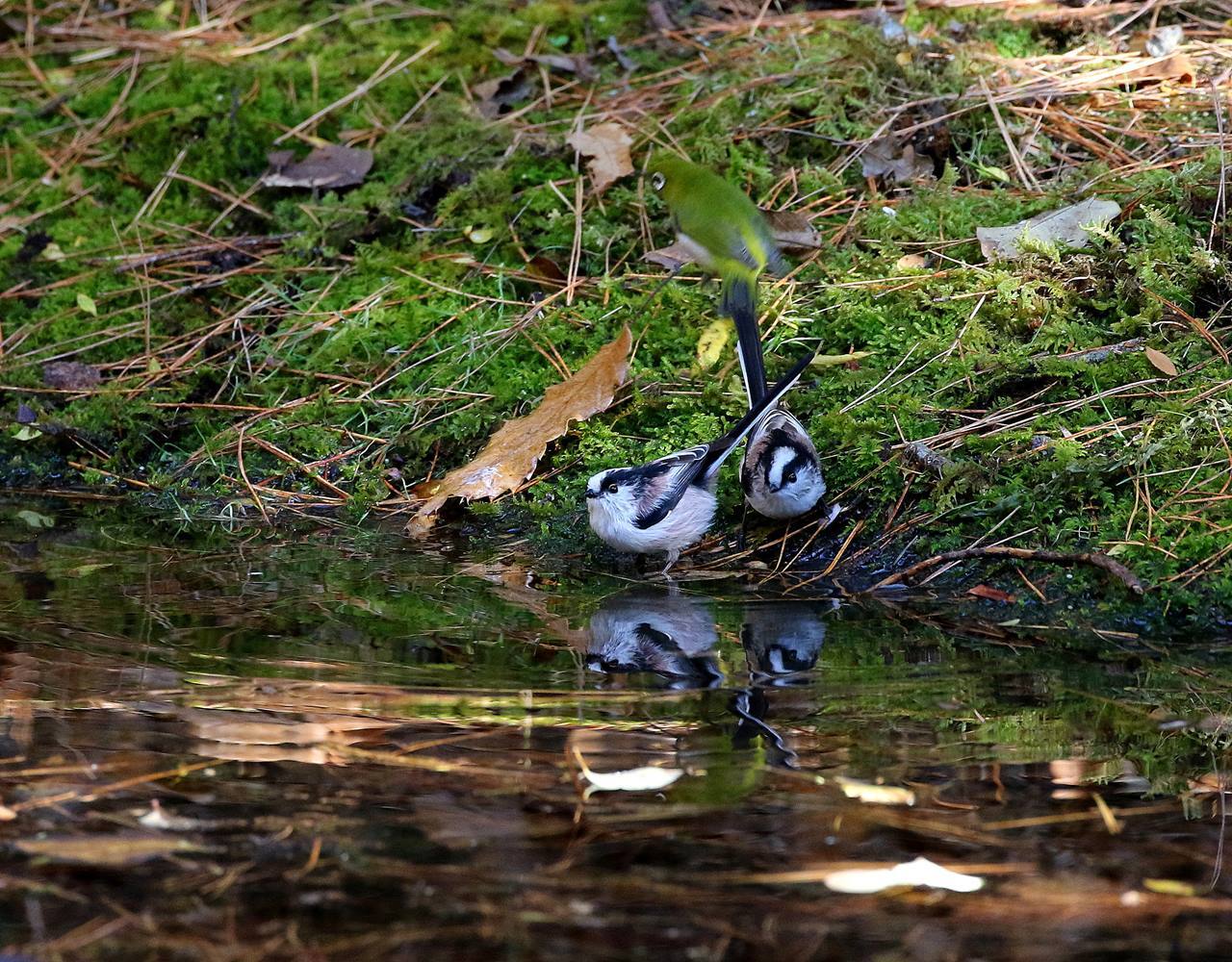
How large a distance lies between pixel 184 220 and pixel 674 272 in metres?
3.05

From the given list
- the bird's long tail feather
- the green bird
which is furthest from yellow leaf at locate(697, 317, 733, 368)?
the bird's long tail feather

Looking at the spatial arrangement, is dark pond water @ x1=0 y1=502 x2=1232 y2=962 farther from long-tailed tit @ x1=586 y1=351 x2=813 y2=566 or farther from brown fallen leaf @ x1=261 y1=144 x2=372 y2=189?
brown fallen leaf @ x1=261 y1=144 x2=372 y2=189

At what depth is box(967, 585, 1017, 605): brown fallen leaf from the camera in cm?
423

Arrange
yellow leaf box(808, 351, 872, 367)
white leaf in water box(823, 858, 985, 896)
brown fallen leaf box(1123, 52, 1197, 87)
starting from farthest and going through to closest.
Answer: brown fallen leaf box(1123, 52, 1197, 87) → yellow leaf box(808, 351, 872, 367) → white leaf in water box(823, 858, 985, 896)

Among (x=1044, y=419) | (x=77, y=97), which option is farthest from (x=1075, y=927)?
(x=77, y=97)

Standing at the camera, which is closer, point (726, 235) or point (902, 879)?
point (902, 879)

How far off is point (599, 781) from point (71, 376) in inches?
182

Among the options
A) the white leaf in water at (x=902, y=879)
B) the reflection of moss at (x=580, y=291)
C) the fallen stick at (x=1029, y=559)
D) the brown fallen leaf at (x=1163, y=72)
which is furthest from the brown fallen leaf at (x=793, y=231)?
the white leaf in water at (x=902, y=879)

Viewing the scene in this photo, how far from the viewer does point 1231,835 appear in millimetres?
2574

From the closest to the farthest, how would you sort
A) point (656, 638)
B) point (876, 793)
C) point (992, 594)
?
1. point (876, 793)
2. point (656, 638)
3. point (992, 594)

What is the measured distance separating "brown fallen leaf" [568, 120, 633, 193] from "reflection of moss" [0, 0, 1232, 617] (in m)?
0.13

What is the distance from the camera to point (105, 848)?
260 cm

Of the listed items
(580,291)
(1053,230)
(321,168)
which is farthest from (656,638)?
(321,168)

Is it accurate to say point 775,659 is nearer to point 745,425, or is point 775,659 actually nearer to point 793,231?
point 745,425
